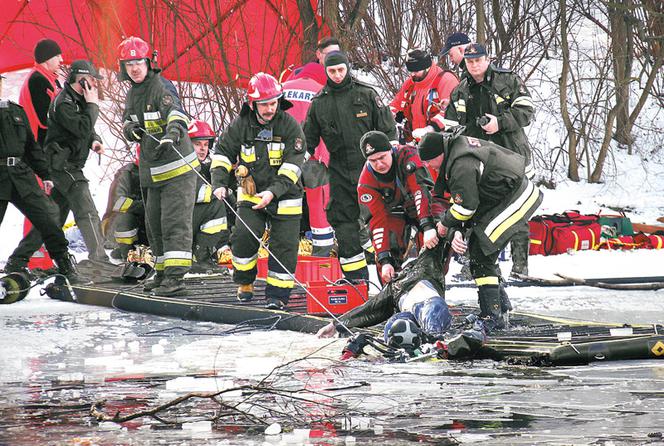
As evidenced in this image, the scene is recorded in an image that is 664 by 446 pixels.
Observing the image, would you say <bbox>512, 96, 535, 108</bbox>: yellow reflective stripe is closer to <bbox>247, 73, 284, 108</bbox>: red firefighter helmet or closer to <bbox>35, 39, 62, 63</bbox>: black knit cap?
<bbox>247, 73, 284, 108</bbox>: red firefighter helmet

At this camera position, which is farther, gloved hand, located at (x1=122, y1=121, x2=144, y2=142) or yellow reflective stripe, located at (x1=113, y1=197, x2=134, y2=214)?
yellow reflective stripe, located at (x1=113, y1=197, x2=134, y2=214)

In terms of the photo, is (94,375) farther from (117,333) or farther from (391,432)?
(391,432)

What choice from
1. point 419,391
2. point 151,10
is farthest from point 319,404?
point 151,10

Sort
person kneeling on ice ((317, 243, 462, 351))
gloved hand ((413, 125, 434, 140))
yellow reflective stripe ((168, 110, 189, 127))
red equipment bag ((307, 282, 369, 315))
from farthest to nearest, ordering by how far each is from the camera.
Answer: gloved hand ((413, 125, 434, 140)), yellow reflective stripe ((168, 110, 189, 127)), red equipment bag ((307, 282, 369, 315)), person kneeling on ice ((317, 243, 462, 351))

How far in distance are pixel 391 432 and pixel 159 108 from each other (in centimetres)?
538

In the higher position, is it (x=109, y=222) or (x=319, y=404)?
(x=109, y=222)

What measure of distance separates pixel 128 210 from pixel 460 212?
4.23 metres

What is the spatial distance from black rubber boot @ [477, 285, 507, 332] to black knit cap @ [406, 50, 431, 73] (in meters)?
3.59

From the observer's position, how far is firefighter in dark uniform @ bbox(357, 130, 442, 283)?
26.8ft

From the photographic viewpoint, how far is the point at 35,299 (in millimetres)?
10070

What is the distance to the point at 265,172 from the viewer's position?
9094 millimetres

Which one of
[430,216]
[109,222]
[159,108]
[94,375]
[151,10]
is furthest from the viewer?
[151,10]

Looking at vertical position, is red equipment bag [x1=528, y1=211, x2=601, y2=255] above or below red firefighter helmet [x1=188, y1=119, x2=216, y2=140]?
below

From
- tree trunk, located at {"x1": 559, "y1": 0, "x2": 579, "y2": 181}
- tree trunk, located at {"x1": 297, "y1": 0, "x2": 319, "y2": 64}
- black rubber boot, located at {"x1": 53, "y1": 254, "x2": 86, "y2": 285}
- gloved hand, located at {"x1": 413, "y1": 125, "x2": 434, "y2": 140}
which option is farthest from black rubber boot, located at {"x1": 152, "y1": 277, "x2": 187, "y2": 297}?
tree trunk, located at {"x1": 559, "y1": 0, "x2": 579, "y2": 181}
